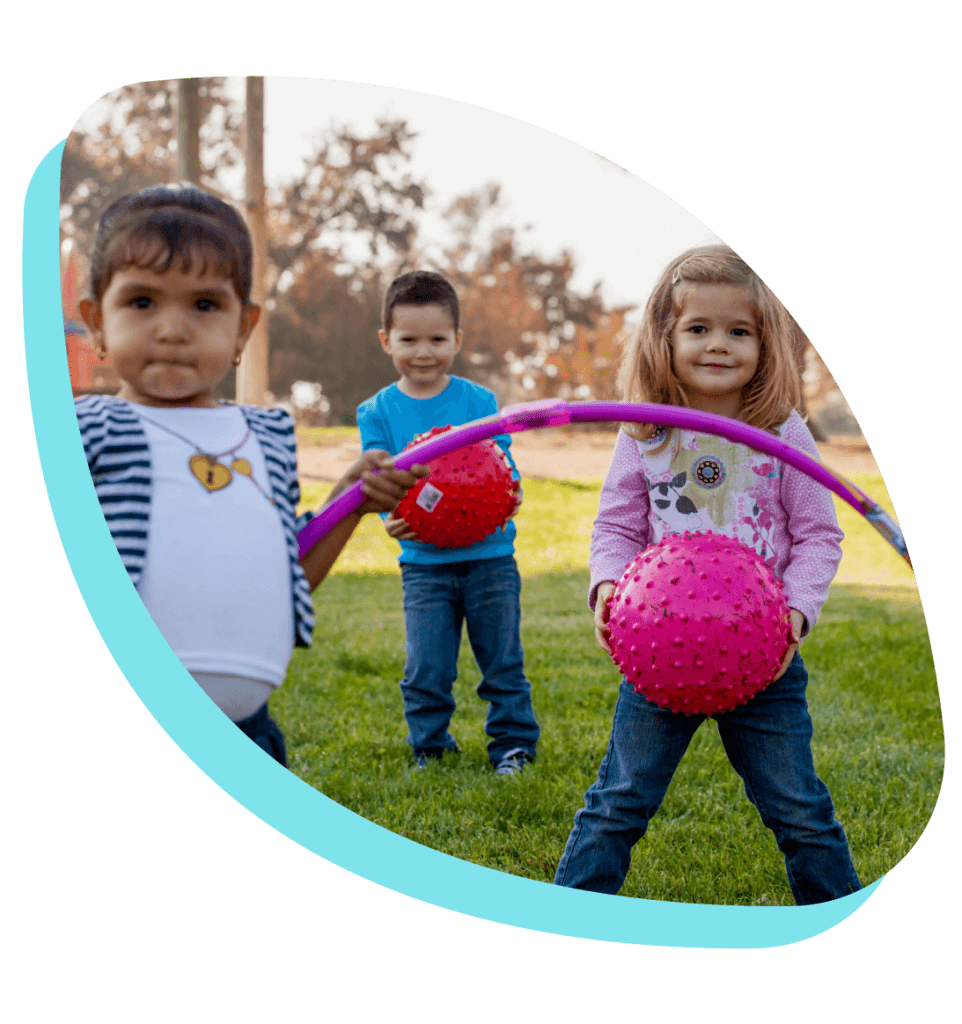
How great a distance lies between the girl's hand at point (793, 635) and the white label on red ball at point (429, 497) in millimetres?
936

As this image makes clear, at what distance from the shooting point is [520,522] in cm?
446

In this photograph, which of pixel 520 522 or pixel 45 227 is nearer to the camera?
pixel 45 227

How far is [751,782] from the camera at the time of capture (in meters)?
2.33

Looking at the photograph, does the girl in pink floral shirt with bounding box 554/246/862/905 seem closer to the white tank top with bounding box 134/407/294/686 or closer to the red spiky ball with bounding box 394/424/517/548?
the red spiky ball with bounding box 394/424/517/548

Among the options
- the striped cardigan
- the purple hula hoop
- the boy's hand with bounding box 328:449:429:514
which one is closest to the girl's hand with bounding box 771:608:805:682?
the purple hula hoop

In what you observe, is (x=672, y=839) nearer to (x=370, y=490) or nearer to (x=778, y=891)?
(x=778, y=891)

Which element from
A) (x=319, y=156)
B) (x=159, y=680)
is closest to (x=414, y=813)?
(x=159, y=680)

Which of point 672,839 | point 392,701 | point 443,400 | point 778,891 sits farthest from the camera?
point 392,701

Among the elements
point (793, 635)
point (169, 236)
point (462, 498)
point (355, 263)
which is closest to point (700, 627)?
point (793, 635)

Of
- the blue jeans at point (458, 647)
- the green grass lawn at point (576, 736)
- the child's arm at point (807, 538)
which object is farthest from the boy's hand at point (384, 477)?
the blue jeans at point (458, 647)

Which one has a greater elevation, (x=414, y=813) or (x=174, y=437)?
(x=174, y=437)

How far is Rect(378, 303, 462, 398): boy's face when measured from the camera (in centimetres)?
317

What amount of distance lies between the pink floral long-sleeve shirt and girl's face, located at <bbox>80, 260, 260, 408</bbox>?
95cm

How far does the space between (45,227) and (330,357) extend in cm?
713
